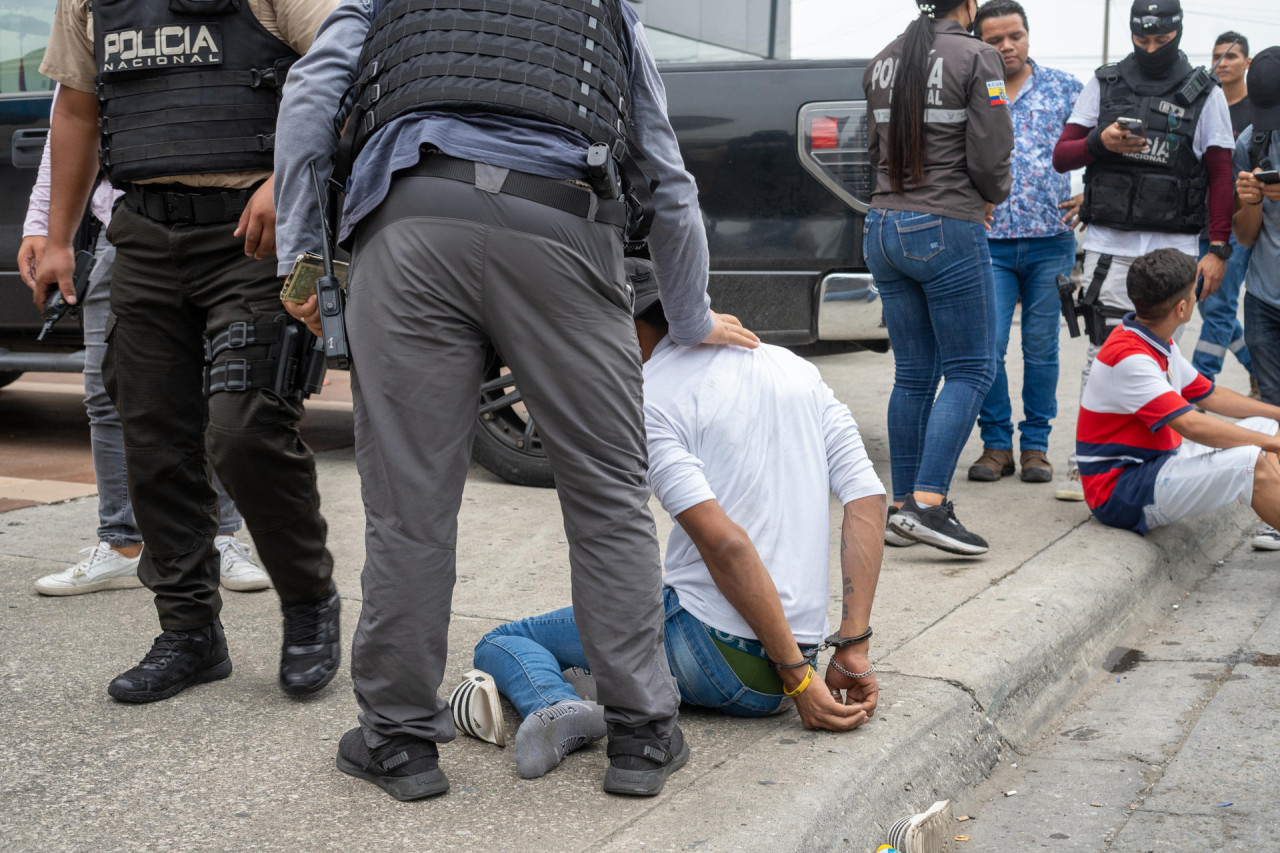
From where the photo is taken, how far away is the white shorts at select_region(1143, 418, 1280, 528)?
4277 mm

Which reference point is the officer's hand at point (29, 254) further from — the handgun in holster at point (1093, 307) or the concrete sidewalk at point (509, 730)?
the handgun in holster at point (1093, 307)

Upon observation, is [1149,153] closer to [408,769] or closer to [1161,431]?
[1161,431]

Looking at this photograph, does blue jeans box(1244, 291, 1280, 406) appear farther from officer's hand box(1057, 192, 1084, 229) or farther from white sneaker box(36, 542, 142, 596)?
white sneaker box(36, 542, 142, 596)

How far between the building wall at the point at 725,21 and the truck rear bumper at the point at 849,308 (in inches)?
51.4

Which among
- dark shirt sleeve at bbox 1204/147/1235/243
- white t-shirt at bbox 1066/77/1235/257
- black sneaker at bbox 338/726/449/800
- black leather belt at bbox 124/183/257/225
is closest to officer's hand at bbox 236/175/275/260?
black leather belt at bbox 124/183/257/225

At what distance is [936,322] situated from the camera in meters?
4.39

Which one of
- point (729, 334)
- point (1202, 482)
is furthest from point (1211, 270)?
point (729, 334)

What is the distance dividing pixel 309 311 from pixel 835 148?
9.80 ft

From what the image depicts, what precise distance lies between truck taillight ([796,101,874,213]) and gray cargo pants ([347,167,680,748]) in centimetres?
277

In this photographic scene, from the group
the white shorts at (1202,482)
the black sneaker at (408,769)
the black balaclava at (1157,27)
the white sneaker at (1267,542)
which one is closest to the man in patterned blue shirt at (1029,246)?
the black balaclava at (1157,27)

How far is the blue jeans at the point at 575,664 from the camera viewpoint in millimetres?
2611

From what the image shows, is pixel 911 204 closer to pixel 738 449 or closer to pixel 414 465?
pixel 738 449

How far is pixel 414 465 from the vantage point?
2.22 m

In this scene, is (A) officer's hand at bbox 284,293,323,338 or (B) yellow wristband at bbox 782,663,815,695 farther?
(B) yellow wristband at bbox 782,663,815,695
